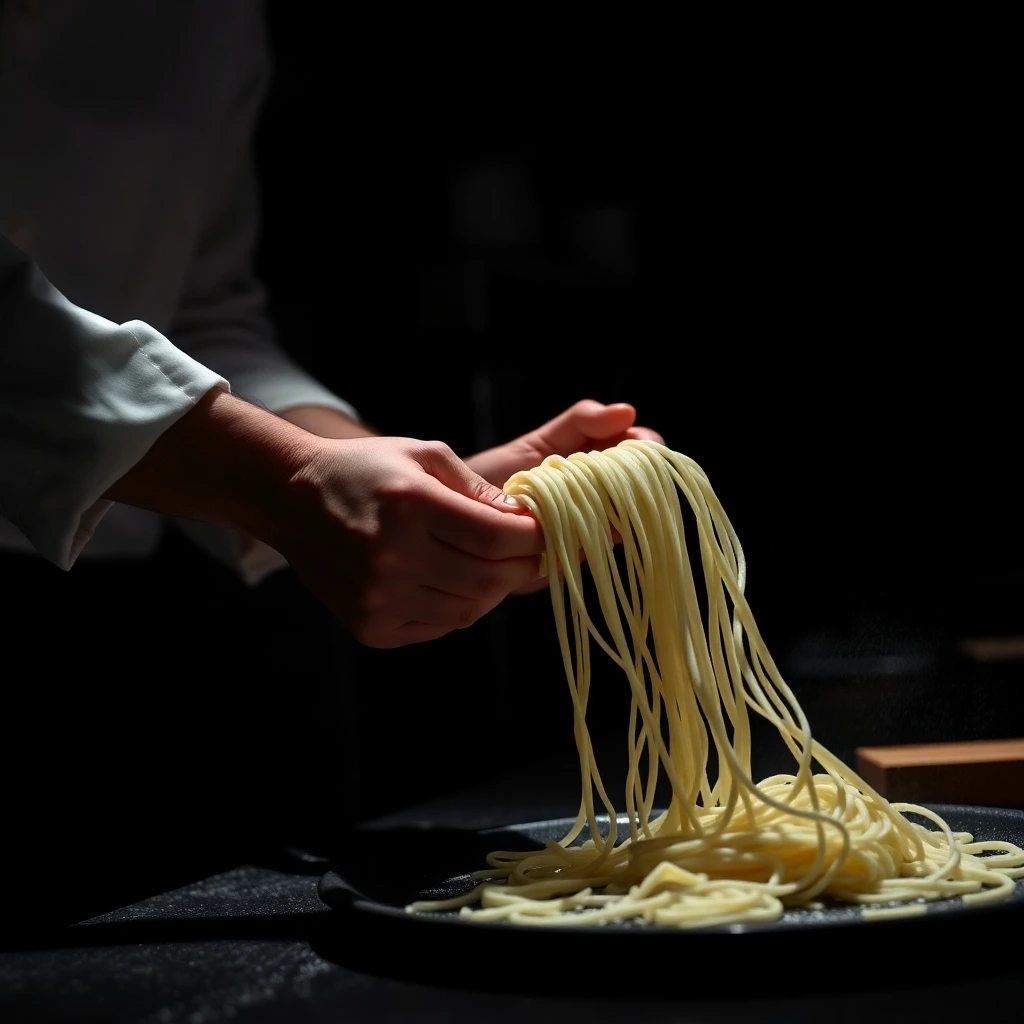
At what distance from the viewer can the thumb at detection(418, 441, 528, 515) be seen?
44.3 inches

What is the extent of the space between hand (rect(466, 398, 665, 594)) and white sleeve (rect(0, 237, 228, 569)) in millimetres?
457

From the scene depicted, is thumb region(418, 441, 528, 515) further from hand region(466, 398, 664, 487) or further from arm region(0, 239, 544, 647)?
hand region(466, 398, 664, 487)

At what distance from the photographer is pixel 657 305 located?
282 cm

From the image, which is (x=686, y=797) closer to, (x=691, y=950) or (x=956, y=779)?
(x=691, y=950)

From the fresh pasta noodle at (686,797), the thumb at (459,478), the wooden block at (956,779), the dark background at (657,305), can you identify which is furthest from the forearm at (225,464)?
the dark background at (657,305)

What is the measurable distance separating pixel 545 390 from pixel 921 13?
1096 millimetres

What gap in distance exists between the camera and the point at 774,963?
33.1 inches

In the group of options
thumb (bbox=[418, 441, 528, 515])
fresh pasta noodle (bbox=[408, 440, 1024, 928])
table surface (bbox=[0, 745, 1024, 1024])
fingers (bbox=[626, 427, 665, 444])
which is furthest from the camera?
fingers (bbox=[626, 427, 665, 444])

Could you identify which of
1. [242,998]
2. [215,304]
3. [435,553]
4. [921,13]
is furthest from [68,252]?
[921,13]

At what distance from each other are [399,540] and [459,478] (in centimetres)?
12

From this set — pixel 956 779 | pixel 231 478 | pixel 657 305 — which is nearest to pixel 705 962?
pixel 231 478

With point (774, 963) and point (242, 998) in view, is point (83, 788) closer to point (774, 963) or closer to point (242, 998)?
point (242, 998)

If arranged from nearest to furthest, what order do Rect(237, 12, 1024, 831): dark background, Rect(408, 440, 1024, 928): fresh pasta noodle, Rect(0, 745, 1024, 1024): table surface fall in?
Rect(0, 745, 1024, 1024): table surface < Rect(408, 440, 1024, 928): fresh pasta noodle < Rect(237, 12, 1024, 831): dark background

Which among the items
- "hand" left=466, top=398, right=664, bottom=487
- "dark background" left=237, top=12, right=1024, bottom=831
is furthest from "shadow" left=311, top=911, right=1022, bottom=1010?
"dark background" left=237, top=12, right=1024, bottom=831
